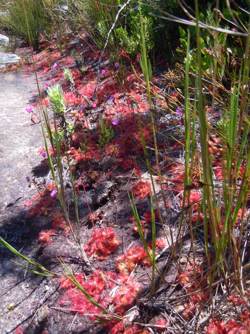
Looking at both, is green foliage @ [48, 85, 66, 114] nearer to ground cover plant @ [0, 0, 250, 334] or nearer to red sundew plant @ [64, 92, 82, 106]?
ground cover plant @ [0, 0, 250, 334]

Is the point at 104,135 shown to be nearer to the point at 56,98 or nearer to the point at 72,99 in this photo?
the point at 56,98

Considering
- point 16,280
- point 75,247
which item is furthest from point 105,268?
point 16,280

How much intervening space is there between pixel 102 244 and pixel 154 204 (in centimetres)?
42

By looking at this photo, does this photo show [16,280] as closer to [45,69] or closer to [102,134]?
[102,134]

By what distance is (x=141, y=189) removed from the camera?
257 cm

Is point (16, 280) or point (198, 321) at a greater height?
point (198, 321)

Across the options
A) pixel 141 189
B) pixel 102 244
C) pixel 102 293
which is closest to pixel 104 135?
pixel 141 189

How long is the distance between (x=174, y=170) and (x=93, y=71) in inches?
102

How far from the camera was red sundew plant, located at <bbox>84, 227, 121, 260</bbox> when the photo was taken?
2250mm

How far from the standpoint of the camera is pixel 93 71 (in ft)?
15.7

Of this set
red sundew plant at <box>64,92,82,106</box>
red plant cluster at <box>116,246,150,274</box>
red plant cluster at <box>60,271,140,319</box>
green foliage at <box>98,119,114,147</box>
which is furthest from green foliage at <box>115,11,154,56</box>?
red plant cluster at <box>60,271,140,319</box>

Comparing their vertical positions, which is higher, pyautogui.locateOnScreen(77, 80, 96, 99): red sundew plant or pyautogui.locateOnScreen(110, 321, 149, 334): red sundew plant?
pyautogui.locateOnScreen(77, 80, 96, 99): red sundew plant

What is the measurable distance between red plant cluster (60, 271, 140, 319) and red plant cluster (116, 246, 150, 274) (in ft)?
0.15

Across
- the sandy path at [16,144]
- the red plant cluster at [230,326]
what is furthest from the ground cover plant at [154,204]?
the sandy path at [16,144]
